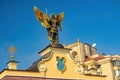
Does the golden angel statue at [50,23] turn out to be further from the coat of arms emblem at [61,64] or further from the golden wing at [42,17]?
the coat of arms emblem at [61,64]

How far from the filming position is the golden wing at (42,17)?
40.7m

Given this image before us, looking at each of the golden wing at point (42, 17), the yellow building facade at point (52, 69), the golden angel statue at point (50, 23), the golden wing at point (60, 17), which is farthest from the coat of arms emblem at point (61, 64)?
the golden wing at point (60, 17)

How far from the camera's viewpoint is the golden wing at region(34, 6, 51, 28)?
134 ft

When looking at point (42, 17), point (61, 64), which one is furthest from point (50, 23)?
point (61, 64)

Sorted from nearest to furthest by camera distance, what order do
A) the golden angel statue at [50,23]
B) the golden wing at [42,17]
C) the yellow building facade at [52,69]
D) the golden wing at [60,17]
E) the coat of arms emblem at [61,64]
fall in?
the yellow building facade at [52,69], the coat of arms emblem at [61,64], the golden wing at [42,17], the golden angel statue at [50,23], the golden wing at [60,17]

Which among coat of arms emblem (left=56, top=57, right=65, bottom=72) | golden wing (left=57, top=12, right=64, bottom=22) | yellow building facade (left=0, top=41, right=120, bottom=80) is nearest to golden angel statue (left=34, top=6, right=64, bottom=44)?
golden wing (left=57, top=12, right=64, bottom=22)

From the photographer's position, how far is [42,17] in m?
41.0

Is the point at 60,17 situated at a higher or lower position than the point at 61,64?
higher

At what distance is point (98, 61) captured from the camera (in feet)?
242

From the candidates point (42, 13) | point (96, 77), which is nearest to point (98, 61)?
point (96, 77)

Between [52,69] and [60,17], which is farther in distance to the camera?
[60,17]

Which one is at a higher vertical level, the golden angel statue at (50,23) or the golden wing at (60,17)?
the golden wing at (60,17)

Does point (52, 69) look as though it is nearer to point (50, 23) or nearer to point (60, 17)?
point (50, 23)

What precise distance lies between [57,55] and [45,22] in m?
4.80
